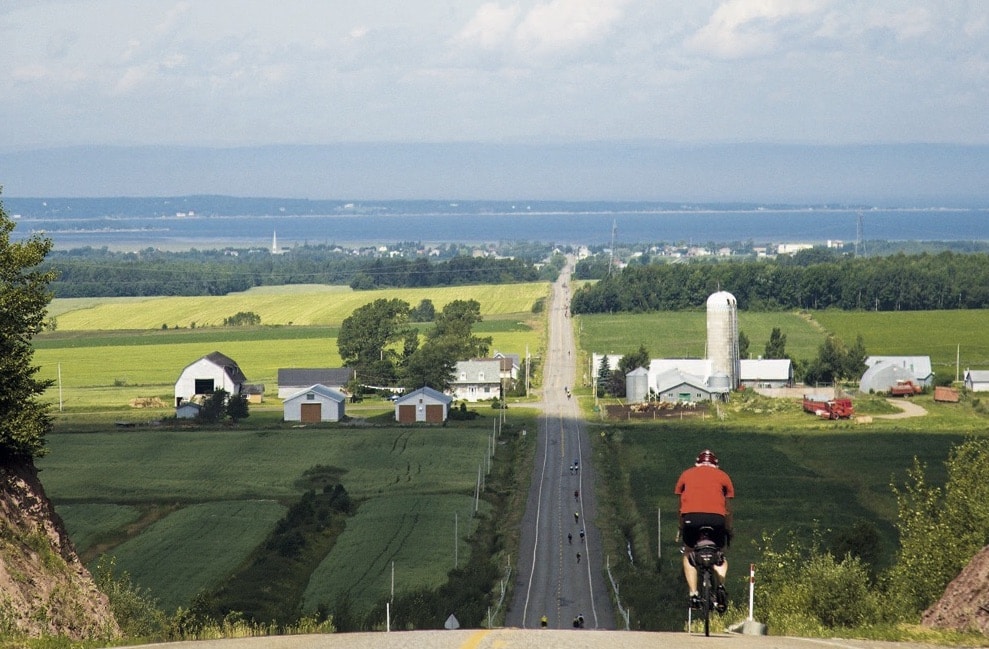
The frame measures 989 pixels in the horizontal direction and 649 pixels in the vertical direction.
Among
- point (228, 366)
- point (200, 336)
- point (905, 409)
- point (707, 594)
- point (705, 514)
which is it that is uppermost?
point (705, 514)

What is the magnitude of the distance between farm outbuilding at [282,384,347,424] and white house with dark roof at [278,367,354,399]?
9455 millimetres

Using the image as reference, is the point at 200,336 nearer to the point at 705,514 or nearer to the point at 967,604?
the point at 967,604

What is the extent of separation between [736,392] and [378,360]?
85.1 ft

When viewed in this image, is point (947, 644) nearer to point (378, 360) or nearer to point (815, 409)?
point (815, 409)

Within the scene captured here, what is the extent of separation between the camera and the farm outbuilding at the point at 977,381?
91.3 meters

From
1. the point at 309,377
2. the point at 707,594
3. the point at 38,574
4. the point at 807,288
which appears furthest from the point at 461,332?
the point at 707,594

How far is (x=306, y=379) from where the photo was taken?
93.2 meters

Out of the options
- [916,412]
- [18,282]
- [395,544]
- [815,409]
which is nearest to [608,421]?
[815,409]

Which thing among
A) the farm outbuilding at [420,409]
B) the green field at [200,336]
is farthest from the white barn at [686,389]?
the green field at [200,336]

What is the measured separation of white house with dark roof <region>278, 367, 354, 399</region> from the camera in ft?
306

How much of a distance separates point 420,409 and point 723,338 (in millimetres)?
26689

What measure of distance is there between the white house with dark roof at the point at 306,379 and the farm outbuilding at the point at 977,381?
41.8m

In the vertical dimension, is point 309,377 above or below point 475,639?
below

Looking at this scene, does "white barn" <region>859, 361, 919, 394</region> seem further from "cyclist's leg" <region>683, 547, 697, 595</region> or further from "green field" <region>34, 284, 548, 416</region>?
"cyclist's leg" <region>683, 547, 697, 595</region>
